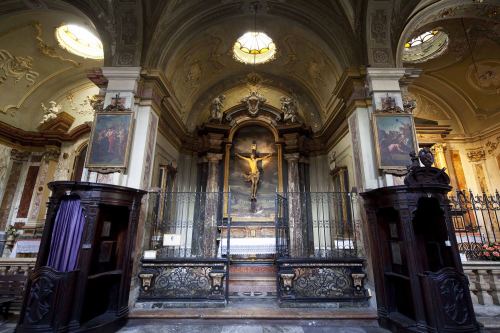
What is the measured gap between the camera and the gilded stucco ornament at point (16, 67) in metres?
8.62

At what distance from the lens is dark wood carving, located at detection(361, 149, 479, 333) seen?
3551 mm

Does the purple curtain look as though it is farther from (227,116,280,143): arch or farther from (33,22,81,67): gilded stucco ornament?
(33,22,81,67): gilded stucco ornament

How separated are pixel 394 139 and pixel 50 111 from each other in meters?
11.6

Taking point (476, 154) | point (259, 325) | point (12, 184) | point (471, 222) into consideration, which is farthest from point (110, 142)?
point (476, 154)

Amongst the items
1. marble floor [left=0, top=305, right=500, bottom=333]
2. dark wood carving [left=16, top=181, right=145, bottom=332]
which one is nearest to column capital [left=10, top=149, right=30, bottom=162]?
marble floor [left=0, top=305, right=500, bottom=333]

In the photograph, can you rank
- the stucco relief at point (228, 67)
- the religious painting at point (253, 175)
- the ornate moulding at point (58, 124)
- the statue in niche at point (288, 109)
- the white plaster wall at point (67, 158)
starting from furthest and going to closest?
the ornate moulding at point (58, 124)
the white plaster wall at point (67, 158)
the statue in niche at point (288, 109)
the religious painting at point (253, 175)
the stucco relief at point (228, 67)

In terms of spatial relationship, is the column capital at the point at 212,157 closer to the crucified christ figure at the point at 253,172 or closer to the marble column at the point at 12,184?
the crucified christ figure at the point at 253,172

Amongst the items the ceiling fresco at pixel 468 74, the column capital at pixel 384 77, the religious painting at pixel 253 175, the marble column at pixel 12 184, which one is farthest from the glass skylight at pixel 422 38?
the marble column at pixel 12 184

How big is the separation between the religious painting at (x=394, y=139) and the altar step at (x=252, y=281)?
3.60m

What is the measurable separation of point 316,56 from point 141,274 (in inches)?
289

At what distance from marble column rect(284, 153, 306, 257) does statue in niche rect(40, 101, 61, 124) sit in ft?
29.0

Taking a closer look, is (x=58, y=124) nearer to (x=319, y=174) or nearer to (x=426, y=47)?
(x=319, y=174)

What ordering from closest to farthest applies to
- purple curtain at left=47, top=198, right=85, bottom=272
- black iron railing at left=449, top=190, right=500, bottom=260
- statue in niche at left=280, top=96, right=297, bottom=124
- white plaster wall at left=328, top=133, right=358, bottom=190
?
1. purple curtain at left=47, top=198, right=85, bottom=272
2. black iron railing at left=449, top=190, right=500, bottom=260
3. white plaster wall at left=328, top=133, right=358, bottom=190
4. statue in niche at left=280, top=96, right=297, bottom=124

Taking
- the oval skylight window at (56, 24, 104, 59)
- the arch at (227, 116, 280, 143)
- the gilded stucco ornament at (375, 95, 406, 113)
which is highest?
the oval skylight window at (56, 24, 104, 59)
